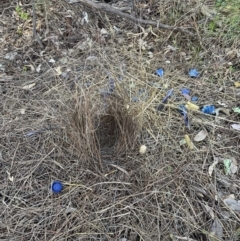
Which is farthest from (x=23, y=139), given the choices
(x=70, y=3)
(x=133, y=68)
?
(x=70, y=3)

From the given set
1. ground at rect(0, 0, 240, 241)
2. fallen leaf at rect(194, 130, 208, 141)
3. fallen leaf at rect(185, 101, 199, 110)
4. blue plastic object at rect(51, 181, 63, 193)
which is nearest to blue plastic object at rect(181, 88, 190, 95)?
ground at rect(0, 0, 240, 241)

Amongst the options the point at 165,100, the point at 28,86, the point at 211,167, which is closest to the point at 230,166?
the point at 211,167

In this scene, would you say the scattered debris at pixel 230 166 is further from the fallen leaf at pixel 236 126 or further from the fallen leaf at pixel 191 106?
the fallen leaf at pixel 191 106

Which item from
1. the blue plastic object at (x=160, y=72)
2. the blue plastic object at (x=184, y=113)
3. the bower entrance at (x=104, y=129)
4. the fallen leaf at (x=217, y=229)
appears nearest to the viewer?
the fallen leaf at (x=217, y=229)

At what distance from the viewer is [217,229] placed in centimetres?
Result: 158

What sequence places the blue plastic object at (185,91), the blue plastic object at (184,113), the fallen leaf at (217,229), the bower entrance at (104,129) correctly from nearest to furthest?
the fallen leaf at (217,229), the bower entrance at (104,129), the blue plastic object at (184,113), the blue plastic object at (185,91)

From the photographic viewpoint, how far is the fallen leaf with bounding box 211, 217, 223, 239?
1570 mm

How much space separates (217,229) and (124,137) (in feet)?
1.85

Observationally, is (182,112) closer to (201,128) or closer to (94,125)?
(201,128)

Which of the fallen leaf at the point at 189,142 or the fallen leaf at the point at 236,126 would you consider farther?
the fallen leaf at the point at 236,126

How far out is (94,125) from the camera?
175 centimetres

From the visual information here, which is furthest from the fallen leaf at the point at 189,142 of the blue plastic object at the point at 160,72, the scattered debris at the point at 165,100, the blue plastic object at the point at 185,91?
the blue plastic object at the point at 160,72

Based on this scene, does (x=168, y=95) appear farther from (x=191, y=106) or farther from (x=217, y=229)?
(x=217, y=229)

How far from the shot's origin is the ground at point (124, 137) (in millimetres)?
1596
